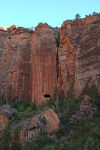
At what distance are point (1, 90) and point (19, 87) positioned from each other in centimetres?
301

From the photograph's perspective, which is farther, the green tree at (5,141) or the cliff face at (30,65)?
the cliff face at (30,65)

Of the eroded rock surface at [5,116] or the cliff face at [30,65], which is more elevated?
the cliff face at [30,65]

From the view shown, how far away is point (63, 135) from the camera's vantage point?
17.3 metres

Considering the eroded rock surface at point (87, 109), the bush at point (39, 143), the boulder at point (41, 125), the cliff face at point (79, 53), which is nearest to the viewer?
the bush at point (39, 143)

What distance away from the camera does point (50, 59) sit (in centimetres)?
2894

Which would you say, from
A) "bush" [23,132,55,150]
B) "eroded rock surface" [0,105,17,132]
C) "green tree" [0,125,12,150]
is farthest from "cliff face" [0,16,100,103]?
"green tree" [0,125,12,150]

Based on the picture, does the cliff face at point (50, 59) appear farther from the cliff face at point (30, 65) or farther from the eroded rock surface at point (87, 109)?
the eroded rock surface at point (87, 109)

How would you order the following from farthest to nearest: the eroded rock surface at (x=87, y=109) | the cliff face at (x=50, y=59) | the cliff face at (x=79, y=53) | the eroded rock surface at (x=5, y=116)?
the cliff face at (x=50, y=59) < the cliff face at (x=79, y=53) < the eroded rock surface at (x=87, y=109) < the eroded rock surface at (x=5, y=116)

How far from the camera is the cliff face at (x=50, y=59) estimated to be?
24.2 metres

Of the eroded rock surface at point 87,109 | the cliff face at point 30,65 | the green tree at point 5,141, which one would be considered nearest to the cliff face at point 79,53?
the cliff face at point 30,65

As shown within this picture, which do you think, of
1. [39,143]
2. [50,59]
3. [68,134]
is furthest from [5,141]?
[50,59]

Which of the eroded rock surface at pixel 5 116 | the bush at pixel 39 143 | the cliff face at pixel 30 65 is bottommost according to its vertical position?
the bush at pixel 39 143

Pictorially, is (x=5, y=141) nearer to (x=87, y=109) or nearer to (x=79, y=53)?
(x=87, y=109)

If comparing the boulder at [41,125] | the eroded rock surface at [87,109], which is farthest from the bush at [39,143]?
the eroded rock surface at [87,109]
